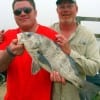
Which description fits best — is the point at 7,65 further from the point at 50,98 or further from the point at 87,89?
the point at 87,89

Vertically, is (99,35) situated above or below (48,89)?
below

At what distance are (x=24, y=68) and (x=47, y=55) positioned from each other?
290 millimetres

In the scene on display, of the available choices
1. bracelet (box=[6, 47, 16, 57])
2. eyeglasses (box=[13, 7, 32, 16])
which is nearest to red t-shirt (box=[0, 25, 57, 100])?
bracelet (box=[6, 47, 16, 57])

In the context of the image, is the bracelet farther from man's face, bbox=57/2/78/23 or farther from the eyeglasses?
man's face, bbox=57/2/78/23

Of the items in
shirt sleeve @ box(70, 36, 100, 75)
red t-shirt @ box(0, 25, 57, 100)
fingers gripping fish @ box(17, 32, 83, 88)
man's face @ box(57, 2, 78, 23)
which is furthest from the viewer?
man's face @ box(57, 2, 78, 23)

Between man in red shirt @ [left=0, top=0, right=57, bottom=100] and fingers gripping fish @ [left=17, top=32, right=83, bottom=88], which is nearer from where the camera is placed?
fingers gripping fish @ [left=17, top=32, right=83, bottom=88]

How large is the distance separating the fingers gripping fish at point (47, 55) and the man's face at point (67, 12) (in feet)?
2.60

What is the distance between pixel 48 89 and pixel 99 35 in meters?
6.59

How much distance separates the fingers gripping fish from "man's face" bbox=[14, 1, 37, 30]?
181 millimetres

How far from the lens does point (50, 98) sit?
4.45m

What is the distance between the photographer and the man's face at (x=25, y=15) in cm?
447

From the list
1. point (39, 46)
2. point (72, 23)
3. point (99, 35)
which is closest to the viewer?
point (39, 46)

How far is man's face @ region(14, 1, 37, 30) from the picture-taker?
447cm

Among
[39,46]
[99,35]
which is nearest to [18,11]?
[39,46]
